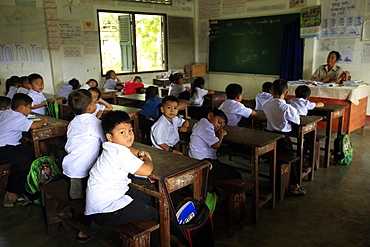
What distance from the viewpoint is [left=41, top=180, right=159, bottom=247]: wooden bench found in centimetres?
189

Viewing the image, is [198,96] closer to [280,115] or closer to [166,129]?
[280,115]

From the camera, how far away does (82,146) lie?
2373 millimetres

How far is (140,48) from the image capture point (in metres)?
7.88

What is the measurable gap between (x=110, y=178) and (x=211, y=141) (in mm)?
1021

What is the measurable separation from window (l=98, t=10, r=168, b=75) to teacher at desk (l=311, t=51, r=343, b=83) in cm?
386

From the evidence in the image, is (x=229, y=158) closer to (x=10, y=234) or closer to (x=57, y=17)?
(x=10, y=234)

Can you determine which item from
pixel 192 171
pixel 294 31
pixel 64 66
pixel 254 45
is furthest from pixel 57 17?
pixel 192 171

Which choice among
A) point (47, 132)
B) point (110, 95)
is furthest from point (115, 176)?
point (110, 95)

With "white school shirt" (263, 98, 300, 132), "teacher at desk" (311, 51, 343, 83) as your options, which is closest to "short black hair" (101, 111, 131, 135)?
"white school shirt" (263, 98, 300, 132)

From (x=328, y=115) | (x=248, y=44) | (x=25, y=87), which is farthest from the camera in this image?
(x=248, y=44)

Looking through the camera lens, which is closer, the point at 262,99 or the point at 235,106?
the point at 235,106

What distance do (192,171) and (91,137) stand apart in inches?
30.8

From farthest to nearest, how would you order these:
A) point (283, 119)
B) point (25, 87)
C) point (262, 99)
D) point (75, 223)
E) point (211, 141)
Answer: point (25, 87)
point (262, 99)
point (283, 119)
point (211, 141)
point (75, 223)

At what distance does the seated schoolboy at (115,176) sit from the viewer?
6.13 ft
